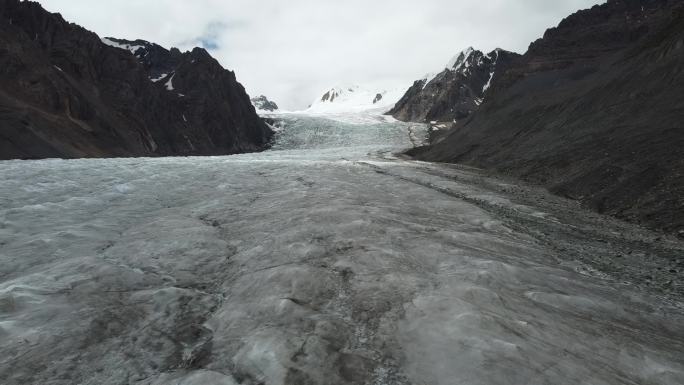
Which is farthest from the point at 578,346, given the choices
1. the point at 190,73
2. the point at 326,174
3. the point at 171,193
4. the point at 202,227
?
the point at 190,73

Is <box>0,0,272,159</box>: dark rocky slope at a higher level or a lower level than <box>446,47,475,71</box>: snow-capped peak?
lower

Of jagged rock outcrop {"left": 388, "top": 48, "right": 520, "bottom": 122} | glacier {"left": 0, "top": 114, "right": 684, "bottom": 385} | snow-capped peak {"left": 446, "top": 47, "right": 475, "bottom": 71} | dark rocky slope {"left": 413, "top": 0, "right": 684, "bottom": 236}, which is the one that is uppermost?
snow-capped peak {"left": 446, "top": 47, "right": 475, "bottom": 71}

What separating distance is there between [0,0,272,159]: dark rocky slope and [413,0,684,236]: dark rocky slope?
97.7 ft

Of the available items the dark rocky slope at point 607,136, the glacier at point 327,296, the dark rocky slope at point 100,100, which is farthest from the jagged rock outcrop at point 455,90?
the glacier at point 327,296

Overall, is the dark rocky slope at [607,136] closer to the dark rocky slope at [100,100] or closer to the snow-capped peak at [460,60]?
the dark rocky slope at [100,100]

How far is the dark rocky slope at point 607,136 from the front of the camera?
10.9 meters

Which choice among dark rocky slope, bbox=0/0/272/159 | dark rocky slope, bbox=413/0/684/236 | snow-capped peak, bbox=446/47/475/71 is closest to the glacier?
dark rocky slope, bbox=413/0/684/236

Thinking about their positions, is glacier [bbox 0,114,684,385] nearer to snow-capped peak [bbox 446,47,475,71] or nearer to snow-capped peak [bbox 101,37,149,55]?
snow-capped peak [bbox 101,37,149,55]

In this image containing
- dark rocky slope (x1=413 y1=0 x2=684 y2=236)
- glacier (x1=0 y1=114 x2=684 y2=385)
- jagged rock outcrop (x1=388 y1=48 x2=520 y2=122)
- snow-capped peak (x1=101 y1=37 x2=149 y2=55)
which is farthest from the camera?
jagged rock outcrop (x1=388 y1=48 x2=520 y2=122)

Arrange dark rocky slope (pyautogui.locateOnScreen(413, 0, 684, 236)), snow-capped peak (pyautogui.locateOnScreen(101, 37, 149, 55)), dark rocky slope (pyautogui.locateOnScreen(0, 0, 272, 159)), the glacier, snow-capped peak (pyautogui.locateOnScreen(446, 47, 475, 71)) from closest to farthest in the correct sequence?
1. the glacier
2. dark rocky slope (pyautogui.locateOnScreen(413, 0, 684, 236))
3. dark rocky slope (pyautogui.locateOnScreen(0, 0, 272, 159))
4. snow-capped peak (pyautogui.locateOnScreen(101, 37, 149, 55))
5. snow-capped peak (pyautogui.locateOnScreen(446, 47, 475, 71))

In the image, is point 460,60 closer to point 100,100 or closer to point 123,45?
point 123,45

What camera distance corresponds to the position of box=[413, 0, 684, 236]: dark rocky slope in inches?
428

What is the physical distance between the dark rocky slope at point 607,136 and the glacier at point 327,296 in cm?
155

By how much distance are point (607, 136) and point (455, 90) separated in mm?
89072
